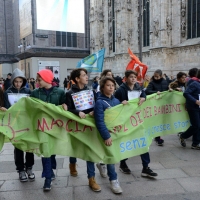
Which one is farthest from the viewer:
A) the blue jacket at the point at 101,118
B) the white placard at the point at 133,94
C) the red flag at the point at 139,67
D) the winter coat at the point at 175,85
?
the red flag at the point at 139,67

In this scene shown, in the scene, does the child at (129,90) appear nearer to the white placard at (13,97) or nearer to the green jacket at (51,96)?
the green jacket at (51,96)

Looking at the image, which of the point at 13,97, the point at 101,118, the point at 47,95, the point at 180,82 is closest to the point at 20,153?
the point at 13,97

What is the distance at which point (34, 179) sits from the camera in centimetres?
445

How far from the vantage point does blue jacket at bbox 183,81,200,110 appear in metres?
5.70

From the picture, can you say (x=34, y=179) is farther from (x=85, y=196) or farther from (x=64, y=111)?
(x=64, y=111)

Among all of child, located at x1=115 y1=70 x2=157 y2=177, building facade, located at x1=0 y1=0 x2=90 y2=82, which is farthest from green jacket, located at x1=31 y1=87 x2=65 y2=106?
building facade, located at x1=0 y1=0 x2=90 y2=82

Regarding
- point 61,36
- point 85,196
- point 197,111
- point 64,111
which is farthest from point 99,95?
point 61,36

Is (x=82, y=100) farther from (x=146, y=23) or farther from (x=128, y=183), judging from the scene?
(x=146, y=23)

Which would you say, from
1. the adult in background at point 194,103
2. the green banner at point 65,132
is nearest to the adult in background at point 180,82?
the adult in background at point 194,103

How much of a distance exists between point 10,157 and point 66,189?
2379 mm

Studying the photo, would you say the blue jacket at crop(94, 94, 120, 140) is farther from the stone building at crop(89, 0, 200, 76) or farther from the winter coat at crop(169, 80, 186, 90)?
the stone building at crop(89, 0, 200, 76)

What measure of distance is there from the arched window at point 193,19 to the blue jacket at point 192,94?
17.5m

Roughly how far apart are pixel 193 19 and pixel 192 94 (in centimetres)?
1834

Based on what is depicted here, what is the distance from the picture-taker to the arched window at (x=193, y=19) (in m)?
21.4
